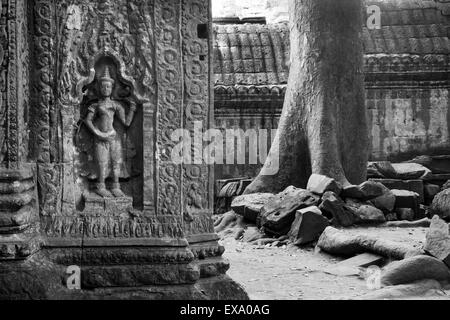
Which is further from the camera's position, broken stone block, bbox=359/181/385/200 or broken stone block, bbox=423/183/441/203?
broken stone block, bbox=423/183/441/203

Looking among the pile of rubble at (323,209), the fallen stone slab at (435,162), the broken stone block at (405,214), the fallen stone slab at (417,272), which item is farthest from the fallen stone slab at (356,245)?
the fallen stone slab at (435,162)

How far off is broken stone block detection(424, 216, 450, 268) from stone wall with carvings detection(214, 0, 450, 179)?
19.3 ft

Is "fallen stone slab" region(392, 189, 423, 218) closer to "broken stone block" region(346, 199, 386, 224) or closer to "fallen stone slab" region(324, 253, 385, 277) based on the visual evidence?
"broken stone block" region(346, 199, 386, 224)

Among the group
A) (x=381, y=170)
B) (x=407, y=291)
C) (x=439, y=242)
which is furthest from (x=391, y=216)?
(x=407, y=291)

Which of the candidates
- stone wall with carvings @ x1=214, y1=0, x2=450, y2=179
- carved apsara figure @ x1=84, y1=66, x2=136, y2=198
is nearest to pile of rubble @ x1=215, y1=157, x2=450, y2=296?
→ stone wall with carvings @ x1=214, y1=0, x2=450, y2=179

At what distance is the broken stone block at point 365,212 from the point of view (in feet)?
24.7

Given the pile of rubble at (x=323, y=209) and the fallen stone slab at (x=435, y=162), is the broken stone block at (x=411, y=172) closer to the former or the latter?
the fallen stone slab at (x=435, y=162)

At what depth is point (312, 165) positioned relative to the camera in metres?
8.41

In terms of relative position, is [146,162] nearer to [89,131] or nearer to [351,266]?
[89,131]

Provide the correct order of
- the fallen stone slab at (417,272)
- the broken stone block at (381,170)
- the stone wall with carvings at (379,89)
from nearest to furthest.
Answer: the fallen stone slab at (417,272)
the broken stone block at (381,170)
the stone wall with carvings at (379,89)

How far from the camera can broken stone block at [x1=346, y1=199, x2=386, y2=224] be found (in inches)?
296

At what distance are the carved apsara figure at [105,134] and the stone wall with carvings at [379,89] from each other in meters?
6.80

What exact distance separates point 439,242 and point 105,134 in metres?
2.65

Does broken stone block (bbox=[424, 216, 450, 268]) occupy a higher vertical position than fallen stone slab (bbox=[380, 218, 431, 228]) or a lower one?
higher
